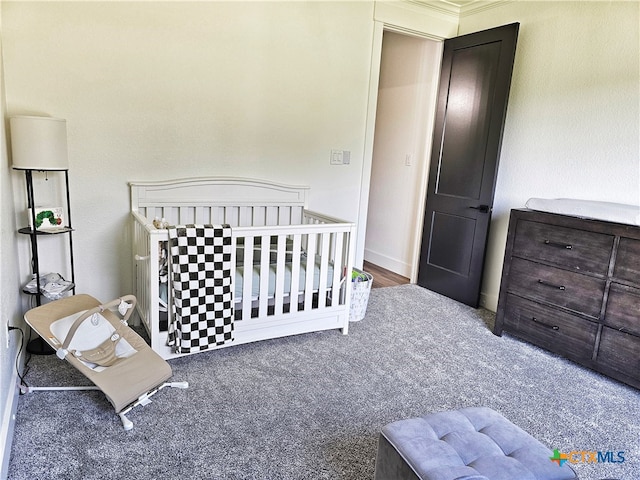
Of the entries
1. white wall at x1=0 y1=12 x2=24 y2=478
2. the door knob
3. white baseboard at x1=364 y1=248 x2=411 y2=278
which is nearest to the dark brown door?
the door knob

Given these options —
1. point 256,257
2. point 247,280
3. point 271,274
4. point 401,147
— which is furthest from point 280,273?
point 401,147

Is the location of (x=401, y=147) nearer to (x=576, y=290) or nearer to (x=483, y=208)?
(x=483, y=208)

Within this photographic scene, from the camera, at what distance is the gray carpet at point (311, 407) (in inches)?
65.4

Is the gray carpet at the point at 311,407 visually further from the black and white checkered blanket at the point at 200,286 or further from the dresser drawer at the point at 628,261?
the dresser drawer at the point at 628,261

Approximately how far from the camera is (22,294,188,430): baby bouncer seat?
1.84m

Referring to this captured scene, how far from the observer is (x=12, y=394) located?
1.84 m

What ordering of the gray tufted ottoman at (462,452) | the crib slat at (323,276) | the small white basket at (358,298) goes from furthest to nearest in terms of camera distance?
the small white basket at (358,298)
the crib slat at (323,276)
the gray tufted ottoman at (462,452)

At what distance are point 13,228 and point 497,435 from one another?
251cm

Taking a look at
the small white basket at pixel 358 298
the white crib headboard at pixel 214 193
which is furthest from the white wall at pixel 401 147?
the white crib headboard at pixel 214 193

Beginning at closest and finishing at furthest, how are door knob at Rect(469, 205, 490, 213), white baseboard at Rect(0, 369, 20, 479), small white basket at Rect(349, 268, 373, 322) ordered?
white baseboard at Rect(0, 369, 20, 479)
small white basket at Rect(349, 268, 373, 322)
door knob at Rect(469, 205, 490, 213)

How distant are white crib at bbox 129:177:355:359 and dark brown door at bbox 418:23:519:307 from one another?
1227mm

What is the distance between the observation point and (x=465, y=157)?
3.54 meters

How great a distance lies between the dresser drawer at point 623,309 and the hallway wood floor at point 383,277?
1.93m

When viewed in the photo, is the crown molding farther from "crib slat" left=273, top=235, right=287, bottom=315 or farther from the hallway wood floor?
the hallway wood floor
